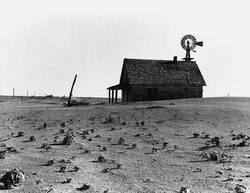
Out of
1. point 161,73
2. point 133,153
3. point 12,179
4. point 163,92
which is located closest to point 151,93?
point 163,92

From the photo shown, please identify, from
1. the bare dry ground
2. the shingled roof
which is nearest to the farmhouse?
the shingled roof

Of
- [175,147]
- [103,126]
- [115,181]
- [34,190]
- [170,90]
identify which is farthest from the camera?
[170,90]

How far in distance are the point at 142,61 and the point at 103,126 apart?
21.1 m

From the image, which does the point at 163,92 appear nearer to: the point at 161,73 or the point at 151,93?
the point at 151,93

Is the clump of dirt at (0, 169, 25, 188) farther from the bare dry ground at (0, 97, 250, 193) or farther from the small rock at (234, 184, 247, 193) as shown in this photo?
the small rock at (234, 184, 247, 193)

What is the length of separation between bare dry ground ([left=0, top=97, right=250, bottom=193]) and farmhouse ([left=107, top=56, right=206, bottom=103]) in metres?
14.0

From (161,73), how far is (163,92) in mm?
2397

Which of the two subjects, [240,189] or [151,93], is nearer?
[240,189]

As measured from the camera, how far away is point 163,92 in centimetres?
3397

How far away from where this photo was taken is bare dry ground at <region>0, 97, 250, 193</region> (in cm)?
716

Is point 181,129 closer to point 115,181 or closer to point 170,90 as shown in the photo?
point 115,181

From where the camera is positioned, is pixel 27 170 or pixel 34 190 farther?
pixel 27 170

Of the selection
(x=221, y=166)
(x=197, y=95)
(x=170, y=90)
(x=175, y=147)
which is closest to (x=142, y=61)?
(x=170, y=90)

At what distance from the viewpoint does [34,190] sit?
21.8 ft
